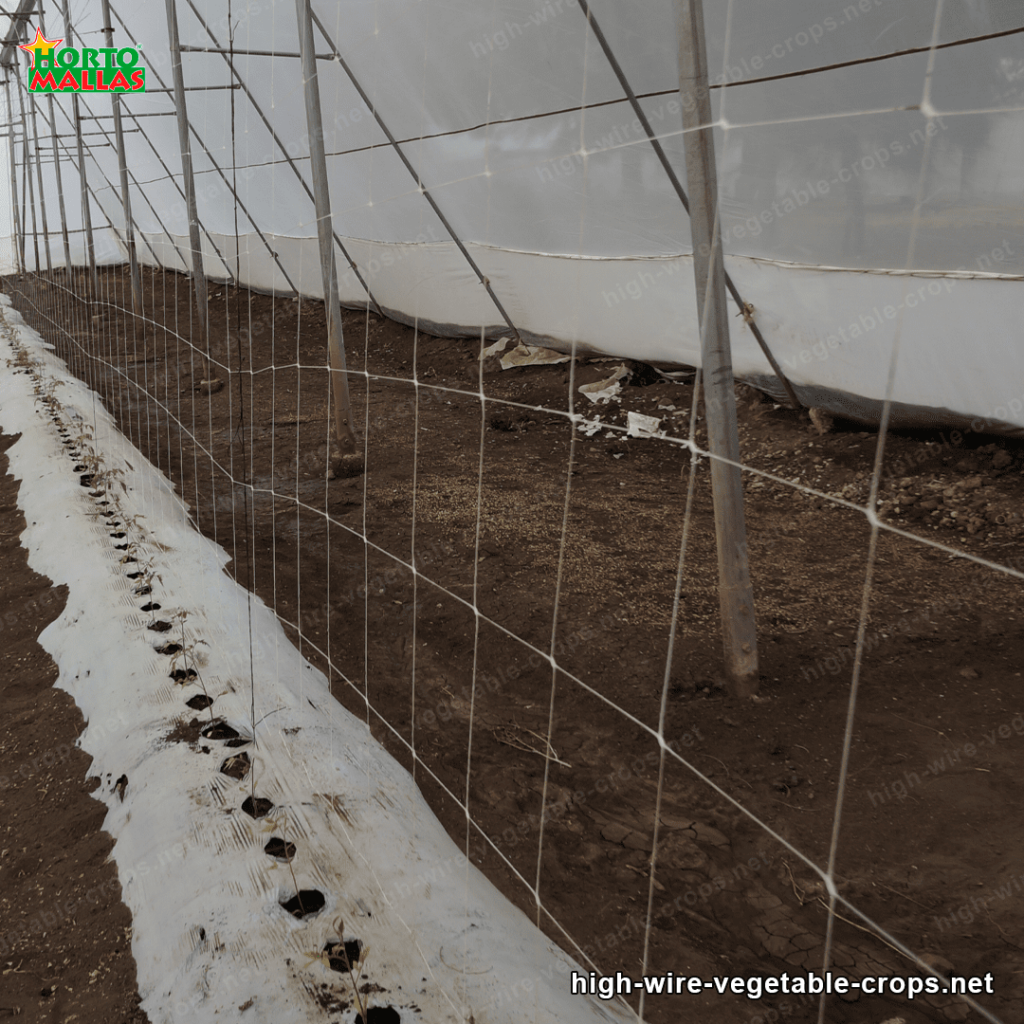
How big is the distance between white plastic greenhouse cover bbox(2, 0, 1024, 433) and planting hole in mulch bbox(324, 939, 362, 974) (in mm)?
1423

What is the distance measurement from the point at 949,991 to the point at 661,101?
12.8ft

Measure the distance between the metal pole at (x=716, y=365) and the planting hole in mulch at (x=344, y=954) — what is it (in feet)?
4.08

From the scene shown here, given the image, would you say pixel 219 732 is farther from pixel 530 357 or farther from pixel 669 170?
pixel 530 357

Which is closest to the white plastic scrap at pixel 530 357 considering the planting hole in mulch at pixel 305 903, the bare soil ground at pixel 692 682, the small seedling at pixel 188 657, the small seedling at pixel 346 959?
the bare soil ground at pixel 692 682

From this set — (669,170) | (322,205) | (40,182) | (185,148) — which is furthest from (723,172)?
(40,182)

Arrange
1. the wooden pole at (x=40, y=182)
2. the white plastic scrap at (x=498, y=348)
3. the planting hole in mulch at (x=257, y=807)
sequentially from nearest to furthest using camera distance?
the planting hole in mulch at (x=257, y=807) < the white plastic scrap at (x=498, y=348) < the wooden pole at (x=40, y=182)

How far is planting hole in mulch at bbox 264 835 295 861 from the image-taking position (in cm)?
150

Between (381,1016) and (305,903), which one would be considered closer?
(381,1016)

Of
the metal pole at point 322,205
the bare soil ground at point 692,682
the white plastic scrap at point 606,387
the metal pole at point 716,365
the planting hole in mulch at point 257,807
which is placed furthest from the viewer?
the white plastic scrap at point 606,387

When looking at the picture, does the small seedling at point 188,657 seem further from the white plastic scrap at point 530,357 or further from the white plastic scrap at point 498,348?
the white plastic scrap at point 498,348

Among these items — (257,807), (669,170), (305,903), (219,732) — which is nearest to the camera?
(305,903)

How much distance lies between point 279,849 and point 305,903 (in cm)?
16

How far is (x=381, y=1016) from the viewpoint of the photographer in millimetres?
1188

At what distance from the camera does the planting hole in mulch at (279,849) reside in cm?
150
